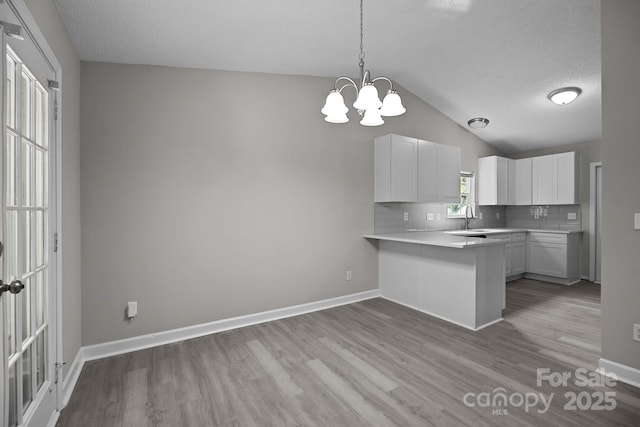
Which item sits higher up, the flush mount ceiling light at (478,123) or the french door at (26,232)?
the flush mount ceiling light at (478,123)

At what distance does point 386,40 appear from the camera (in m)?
3.12

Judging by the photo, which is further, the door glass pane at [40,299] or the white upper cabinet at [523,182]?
the white upper cabinet at [523,182]

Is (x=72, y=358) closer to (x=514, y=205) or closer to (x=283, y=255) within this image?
(x=283, y=255)

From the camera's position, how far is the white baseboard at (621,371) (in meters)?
2.11

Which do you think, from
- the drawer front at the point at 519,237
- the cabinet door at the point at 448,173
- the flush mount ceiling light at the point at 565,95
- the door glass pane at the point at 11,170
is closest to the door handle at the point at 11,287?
the door glass pane at the point at 11,170

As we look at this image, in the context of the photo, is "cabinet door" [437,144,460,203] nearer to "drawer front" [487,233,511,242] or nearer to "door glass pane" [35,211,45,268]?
"drawer front" [487,233,511,242]

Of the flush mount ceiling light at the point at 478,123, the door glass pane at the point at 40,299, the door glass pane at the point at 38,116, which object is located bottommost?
the door glass pane at the point at 40,299

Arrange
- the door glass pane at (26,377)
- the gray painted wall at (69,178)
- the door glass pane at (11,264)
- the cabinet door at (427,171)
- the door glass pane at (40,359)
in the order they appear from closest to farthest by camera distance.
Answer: the door glass pane at (11,264) < the door glass pane at (26,377) < the door glass pane at (40,359) < the gray painted wall at (69,178) < the cabinet door at (427,171)

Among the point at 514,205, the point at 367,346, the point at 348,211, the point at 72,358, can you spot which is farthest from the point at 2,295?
the point at 514,205

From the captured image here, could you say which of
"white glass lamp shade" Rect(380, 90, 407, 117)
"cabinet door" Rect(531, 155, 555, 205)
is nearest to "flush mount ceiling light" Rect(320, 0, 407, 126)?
"white glass lamp shade" Rect(380, 90, 407, 117)

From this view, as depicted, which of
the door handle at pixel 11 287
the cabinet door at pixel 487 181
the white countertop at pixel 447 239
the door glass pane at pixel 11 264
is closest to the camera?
the door handle at pixel 11 287

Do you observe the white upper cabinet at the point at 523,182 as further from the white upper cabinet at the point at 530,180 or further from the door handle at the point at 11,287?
the door handle at the point at 11,287

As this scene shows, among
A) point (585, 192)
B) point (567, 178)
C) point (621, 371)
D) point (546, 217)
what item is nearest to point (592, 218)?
point (585, 192)

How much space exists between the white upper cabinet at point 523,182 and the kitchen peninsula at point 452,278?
2880mm
